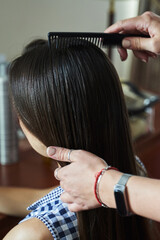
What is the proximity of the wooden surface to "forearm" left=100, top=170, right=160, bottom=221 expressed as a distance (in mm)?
445

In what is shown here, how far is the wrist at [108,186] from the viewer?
1.65ft

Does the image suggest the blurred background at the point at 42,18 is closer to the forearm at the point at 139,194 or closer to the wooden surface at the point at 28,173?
the wooden surface at the point at 28,173

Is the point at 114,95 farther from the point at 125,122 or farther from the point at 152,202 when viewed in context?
the point at 152,202

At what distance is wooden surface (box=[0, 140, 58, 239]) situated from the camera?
0.94m

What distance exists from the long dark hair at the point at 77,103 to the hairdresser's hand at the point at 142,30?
0.34ft

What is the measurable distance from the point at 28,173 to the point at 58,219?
39 cm

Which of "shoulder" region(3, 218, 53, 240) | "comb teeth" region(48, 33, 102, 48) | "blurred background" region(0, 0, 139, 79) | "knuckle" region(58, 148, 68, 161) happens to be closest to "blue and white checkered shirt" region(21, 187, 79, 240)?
"shoulder" region(3, 218, 53, 240)

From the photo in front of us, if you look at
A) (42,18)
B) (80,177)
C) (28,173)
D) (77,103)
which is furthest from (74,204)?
(42,18)

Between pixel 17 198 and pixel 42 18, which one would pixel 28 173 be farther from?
pixel 42 18

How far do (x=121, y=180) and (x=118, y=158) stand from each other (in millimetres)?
173

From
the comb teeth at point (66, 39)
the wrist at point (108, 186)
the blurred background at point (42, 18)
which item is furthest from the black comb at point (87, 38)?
the blurred background at point (42, 18)

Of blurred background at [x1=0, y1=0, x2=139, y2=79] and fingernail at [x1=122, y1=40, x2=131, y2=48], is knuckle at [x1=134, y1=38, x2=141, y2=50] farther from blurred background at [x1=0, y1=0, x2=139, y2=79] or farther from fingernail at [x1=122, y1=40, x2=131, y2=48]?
blurred background at [x1=0, y1=0, x2=139, y2=79]

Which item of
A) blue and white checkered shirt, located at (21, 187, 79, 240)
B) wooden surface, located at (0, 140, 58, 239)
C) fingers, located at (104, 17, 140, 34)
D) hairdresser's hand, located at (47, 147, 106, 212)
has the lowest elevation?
wooden surface, located at (0, 140, 58, 239)

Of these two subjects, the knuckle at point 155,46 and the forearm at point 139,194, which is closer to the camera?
the forearm at point 139,194
